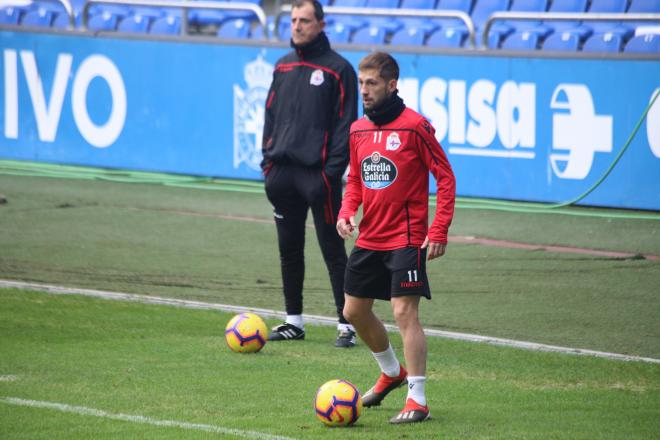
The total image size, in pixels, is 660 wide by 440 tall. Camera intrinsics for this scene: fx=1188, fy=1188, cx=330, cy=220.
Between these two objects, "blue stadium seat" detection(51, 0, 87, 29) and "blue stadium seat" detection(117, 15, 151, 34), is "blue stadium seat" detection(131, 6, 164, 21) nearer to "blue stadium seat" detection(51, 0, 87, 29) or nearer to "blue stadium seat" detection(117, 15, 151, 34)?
"blue stadium seat" detection(117, 15, 151, 34)

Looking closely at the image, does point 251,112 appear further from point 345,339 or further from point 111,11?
point 345,339

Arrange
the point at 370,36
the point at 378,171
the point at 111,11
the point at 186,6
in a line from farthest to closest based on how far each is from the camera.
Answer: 1. the point at 111,11
2. the point at 370,36
3. the point at 186,6
4. the point at 378,171

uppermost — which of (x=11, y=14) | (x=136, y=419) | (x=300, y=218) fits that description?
(x=11, y=14)

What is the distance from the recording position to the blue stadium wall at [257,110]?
13816 mm

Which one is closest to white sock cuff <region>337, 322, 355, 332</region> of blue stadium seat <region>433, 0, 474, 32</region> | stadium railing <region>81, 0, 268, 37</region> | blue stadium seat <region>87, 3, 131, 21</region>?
stadium railing <region>81, 0, 268, 37</region>

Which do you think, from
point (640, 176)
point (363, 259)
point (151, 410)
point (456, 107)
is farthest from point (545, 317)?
point (456, 107)

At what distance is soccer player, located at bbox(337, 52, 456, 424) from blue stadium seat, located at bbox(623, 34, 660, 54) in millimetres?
7879

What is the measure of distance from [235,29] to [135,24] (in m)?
2.01

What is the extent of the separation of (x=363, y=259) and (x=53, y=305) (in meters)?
3.74

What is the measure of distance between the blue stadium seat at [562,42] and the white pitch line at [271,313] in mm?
6811

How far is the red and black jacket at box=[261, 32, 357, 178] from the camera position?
27.5ft

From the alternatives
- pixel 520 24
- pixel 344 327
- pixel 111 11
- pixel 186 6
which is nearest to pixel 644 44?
pixel 520 24

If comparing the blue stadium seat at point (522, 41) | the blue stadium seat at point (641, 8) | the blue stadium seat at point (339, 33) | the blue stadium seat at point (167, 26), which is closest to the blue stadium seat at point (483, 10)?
the blue stadium seat at point (522, 41)

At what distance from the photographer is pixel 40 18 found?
19141 mm
